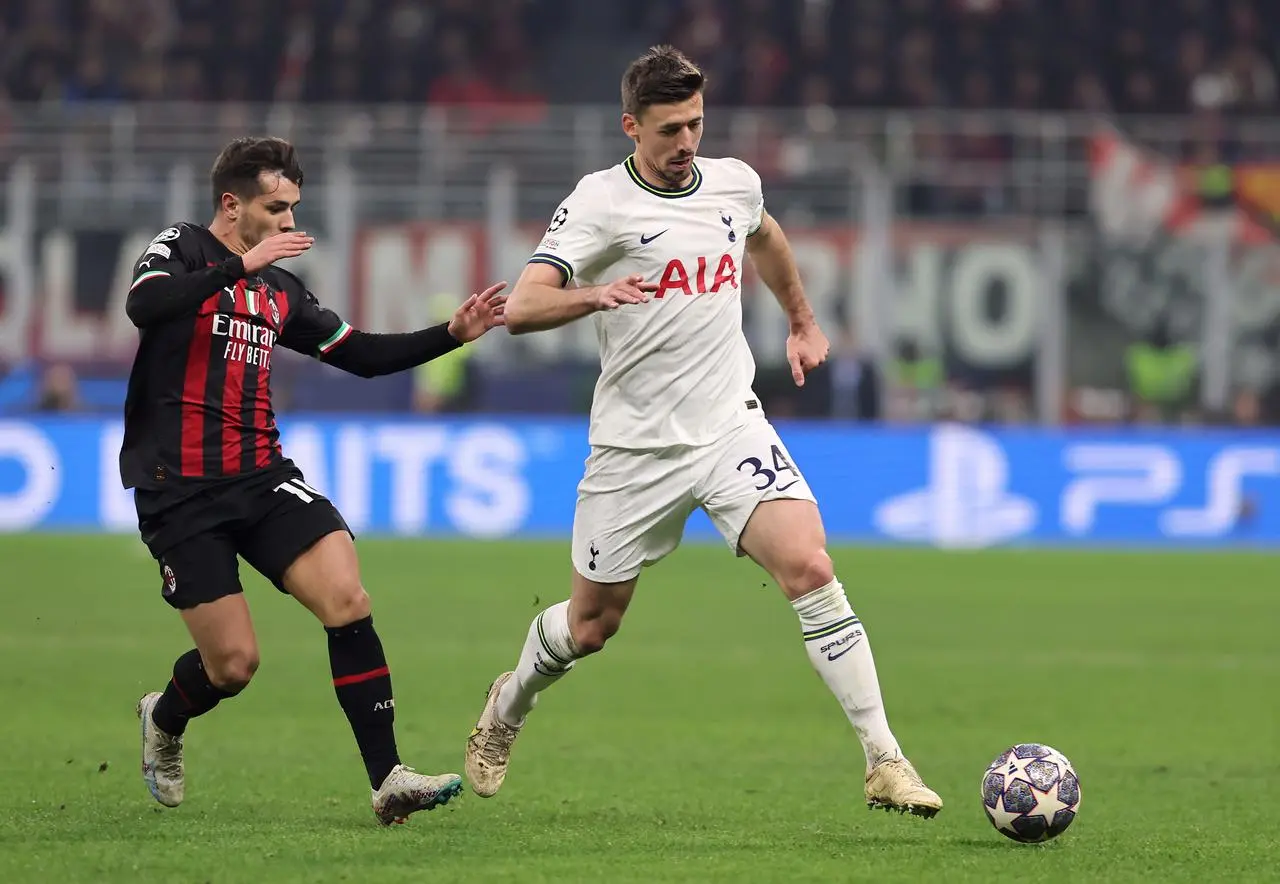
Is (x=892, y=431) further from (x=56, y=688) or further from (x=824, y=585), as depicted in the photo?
(x=824, y=585)

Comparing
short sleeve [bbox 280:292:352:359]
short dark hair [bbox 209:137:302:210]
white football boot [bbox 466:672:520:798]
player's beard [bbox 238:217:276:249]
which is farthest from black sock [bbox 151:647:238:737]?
short dark hair [bbox 209:137:302:210]

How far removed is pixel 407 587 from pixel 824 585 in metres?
8.47

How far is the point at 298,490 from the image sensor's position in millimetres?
6262

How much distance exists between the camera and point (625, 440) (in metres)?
6.47

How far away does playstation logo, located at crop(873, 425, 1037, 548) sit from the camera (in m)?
18.6

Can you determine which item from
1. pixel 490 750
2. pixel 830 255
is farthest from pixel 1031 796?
pixel 830 255

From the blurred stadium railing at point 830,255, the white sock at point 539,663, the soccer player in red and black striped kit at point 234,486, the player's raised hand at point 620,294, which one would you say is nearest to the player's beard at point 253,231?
the soccer player in red and black striped kit at point 234,486

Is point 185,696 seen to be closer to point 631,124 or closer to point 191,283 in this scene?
point 191,283

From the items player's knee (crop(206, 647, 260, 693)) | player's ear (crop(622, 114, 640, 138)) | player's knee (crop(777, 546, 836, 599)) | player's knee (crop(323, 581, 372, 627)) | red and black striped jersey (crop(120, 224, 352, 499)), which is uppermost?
player's ear (crop(622, 114, 640, 138))

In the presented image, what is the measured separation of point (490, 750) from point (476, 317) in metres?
1.48

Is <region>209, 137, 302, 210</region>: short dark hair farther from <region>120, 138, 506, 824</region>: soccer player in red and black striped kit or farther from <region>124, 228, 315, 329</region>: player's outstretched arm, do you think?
<region>124, 228, 315, 329</region>: player's outstretched arm

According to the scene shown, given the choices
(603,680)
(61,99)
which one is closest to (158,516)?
(603,680)

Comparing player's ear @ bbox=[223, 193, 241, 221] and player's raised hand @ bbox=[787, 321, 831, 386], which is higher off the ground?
player's ear @ bbox=[223, 193, 241, 221]

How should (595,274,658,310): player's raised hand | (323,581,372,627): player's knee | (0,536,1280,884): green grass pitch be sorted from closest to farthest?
(0,536,1280,884): green grass pitch, (595,274,658,310): player's raised hand, (323,581,372,627): player's knee
